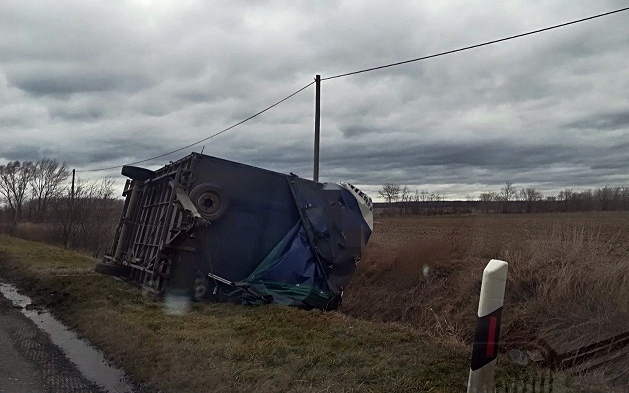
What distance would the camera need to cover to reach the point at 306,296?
33.7 feet

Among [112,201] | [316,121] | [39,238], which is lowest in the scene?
[39,238]

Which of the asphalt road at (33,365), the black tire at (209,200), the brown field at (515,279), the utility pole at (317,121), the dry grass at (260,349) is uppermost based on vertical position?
the utility pole at (317,121)

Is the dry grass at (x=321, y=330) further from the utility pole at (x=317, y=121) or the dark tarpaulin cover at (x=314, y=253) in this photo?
the utility pole at (x=317, y=121)

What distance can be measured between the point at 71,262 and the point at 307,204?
33.8 ft

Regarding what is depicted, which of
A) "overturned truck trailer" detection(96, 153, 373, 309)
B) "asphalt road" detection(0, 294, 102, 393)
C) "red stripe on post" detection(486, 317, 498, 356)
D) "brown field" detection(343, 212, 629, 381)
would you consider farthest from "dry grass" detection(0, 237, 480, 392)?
"brown field" detection(343, 212, 629, 381)

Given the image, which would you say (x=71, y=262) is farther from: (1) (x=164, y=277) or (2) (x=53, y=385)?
(2) (x=53, y=385)

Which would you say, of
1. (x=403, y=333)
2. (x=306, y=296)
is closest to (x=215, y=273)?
(x=306, y=296)

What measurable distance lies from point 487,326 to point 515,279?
219 inches

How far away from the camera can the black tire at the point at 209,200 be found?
34.7 ft

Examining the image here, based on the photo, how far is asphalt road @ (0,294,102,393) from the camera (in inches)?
233

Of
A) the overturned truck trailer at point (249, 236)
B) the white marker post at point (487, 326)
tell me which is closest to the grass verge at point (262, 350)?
Answer: the overturned truck trailer at point (249, 236)

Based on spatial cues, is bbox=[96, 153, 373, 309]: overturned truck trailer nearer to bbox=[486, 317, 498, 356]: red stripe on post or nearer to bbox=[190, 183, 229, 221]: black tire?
bbox=[190, 183, 229, 221]: black tire

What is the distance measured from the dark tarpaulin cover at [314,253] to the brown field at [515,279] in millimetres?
1231

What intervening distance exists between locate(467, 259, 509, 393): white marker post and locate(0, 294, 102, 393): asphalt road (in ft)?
12.2
